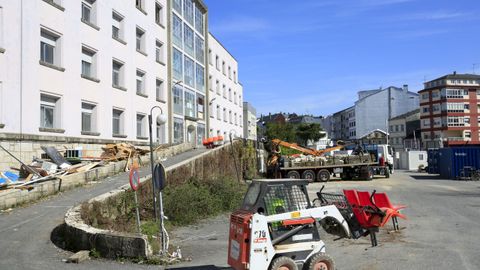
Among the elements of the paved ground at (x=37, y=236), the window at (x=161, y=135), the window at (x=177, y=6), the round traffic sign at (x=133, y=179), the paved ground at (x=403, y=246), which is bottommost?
the paved ground at (x=403, y=246)

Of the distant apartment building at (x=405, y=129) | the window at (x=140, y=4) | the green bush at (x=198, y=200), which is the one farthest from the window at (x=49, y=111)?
the distant apartment building at (x=405, y=129)

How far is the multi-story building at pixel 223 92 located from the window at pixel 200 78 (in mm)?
2723

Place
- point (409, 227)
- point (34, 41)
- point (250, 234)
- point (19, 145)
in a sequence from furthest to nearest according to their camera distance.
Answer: point (34, 41)
point (19, 145)
point (409, 227)
point (250, 234)

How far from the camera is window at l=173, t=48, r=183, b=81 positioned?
40344 millimetres

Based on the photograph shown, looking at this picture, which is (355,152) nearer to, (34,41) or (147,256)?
(34,41)

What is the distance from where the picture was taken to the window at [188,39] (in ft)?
144

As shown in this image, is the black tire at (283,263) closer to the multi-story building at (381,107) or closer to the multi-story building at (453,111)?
the multi-story building at (453,111)

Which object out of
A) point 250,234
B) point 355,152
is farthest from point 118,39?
point 250,234

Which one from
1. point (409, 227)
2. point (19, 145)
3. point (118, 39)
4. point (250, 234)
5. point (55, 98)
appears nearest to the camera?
point (250, 234)

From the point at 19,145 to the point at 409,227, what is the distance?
1560 cm

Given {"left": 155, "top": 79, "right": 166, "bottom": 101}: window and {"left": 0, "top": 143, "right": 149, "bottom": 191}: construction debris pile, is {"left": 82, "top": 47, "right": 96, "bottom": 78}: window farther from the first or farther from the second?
{"left": 155, "top": 79, "right": 166, "bottom": 101}: window

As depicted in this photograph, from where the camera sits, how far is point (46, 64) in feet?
72.6

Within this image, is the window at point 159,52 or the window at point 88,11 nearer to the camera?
the window at point 88,11

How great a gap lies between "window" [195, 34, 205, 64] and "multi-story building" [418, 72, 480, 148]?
186 feet
